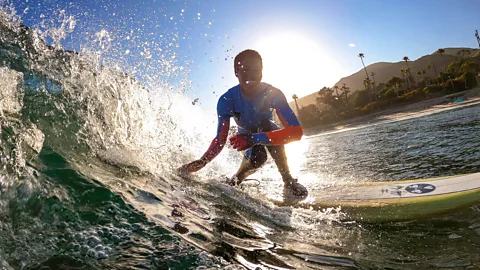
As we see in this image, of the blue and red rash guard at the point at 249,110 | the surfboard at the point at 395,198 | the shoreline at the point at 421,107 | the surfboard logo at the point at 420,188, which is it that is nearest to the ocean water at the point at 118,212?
the surfboard at the point at 395,198

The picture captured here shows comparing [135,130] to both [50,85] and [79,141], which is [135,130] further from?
[79,141]

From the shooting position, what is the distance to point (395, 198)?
3.97 m

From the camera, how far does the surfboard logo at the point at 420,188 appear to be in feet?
13.2

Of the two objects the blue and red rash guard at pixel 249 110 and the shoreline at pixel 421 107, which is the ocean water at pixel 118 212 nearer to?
the blue and red rash guard at pixel 249 110

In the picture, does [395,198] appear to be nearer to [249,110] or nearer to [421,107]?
[249,110]

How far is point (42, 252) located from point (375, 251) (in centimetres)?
220

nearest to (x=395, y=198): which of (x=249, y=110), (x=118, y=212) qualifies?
(x=249, y=110)

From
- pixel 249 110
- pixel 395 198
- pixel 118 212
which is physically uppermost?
pixel 249 110

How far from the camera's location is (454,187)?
3947 mm

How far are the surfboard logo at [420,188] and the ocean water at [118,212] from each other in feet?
2.27

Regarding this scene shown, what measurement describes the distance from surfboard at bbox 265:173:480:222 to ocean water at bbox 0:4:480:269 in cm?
20

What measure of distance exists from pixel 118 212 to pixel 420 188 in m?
3.73

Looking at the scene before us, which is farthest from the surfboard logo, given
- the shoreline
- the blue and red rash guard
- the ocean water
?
the shoreline

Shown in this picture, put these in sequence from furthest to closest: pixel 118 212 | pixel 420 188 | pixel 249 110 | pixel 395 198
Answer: pixel 249 110 < pixel 420 188 < pixel 395 198 < pixel 118 212
